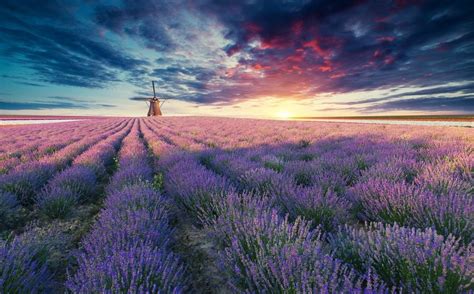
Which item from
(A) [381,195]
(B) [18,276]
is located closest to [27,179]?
(B) [18,276]

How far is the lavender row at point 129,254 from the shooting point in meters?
1.38

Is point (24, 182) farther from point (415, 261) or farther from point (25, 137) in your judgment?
point (25, 137)

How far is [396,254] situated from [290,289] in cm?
76

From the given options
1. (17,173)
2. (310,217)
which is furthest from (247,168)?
(17,173)

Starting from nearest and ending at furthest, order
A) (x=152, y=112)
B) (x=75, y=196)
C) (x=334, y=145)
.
A: 1. (x=75, y=196)
2. (x=334, y=145)
3. (x=152, y=112)

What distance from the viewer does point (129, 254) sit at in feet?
5.07

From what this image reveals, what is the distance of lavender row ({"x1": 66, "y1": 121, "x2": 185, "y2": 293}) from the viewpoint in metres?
1.38

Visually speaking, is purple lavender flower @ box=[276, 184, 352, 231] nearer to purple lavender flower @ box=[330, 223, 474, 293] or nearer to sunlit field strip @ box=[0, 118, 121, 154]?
purple lavender flower @ box=[330, 223, 474, 293]

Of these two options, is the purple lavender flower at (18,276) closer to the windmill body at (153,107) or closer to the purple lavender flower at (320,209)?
the purple lavender flower at (320,209)

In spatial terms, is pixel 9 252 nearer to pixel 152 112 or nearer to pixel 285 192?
pixel 285 192

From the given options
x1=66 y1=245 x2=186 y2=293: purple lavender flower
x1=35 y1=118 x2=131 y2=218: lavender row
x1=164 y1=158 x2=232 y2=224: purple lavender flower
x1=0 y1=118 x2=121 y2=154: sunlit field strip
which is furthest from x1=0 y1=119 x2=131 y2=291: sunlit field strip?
x1=0 y1=118 x2=121 y2=154: sunlit field strip

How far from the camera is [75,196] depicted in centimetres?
361

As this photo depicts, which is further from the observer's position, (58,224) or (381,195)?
(58,224)

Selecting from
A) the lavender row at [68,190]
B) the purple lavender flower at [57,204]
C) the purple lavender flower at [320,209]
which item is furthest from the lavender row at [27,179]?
the purple lavender flower at [320,209]
